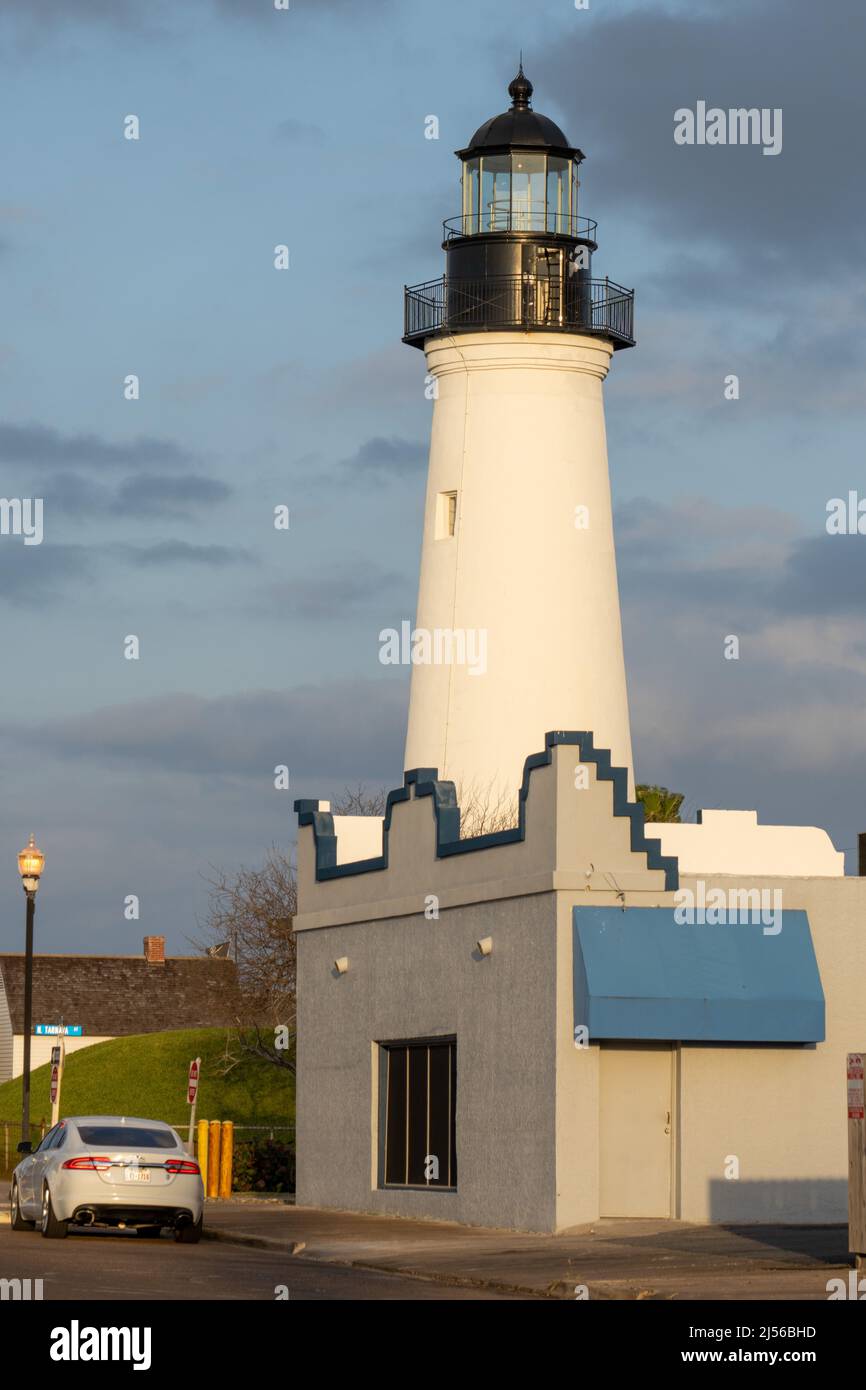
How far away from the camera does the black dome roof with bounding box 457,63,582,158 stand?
38531 mm

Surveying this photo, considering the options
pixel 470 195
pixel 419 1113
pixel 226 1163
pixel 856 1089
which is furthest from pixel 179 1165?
pixel 470 195

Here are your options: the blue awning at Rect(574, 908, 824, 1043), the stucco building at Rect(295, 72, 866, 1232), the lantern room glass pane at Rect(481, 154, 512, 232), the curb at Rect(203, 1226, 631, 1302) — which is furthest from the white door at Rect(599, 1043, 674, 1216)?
the lantern room glass pane at Rect(481, 154, 512, 232)

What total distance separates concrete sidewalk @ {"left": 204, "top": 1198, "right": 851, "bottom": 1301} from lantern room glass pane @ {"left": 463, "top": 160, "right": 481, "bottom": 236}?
631 inches

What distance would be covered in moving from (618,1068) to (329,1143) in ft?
25.2

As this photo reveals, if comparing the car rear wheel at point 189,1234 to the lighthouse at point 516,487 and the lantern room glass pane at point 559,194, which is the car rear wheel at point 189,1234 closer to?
the lighthouse at point 516,487

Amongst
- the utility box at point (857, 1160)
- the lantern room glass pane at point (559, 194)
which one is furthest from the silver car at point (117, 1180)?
the lantern room glass pane at point (559, 194)

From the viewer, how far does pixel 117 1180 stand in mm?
26203

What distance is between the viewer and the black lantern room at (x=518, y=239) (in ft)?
126

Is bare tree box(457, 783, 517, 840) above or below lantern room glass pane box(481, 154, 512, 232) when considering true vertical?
Answer: below

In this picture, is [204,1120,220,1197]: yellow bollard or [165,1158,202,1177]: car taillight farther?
[204,1120,220,1197]: yellow bollard

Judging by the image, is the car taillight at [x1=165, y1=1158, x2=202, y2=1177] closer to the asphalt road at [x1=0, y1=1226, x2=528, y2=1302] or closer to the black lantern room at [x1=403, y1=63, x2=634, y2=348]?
the asphalt road at [x1=0, y1=1226, x2=528, y2=1302]

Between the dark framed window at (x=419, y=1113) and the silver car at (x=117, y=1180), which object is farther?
the dark framed window at (x=419, y=1113)

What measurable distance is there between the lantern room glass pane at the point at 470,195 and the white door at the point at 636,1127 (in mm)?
15706
